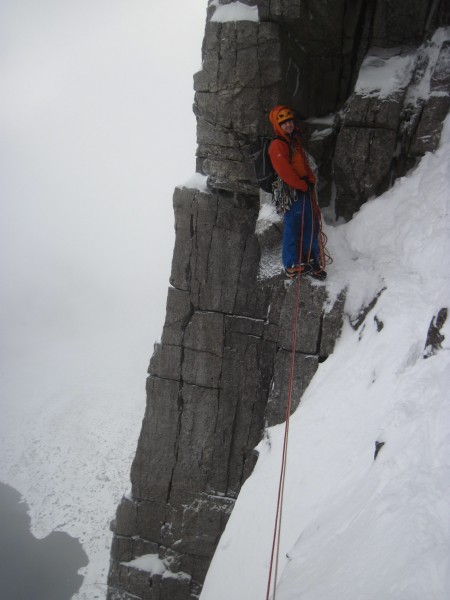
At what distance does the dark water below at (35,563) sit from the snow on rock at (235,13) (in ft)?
85.2

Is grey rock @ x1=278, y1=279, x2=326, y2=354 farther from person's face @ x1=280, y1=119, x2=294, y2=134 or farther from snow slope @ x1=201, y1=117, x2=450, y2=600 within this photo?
person's face @ x1=280, y1=119, x2=294, y2=134

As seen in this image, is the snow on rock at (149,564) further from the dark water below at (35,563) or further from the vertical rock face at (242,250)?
the dark water below at (35,563)

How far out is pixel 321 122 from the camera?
9.20 m

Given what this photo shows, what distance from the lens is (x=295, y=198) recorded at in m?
7.35

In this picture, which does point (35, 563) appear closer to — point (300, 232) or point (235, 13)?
point (300, 232)

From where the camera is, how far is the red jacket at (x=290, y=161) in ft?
22.7

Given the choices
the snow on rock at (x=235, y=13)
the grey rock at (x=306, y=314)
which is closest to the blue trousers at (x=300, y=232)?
the grey rock at (x=306, y=314)

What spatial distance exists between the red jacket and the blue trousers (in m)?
0.28

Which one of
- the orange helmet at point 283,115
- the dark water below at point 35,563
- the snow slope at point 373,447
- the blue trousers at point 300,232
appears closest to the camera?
the snow slope at point 373,447

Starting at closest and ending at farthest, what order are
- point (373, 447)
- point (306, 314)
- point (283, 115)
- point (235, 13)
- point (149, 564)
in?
point (373, 447), point (283, 115), point (306, 314), point (235, 13), point (149, 564)

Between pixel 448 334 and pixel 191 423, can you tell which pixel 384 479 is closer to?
pixel 448 334

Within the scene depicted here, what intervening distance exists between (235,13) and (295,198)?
409 centimetres

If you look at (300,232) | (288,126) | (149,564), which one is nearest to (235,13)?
(288,126)

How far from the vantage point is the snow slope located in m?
2.73
